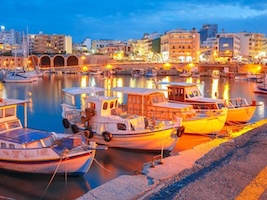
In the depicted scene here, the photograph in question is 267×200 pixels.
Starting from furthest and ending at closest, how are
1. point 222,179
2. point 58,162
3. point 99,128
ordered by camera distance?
1. point 99,128
2. point 58,162
3. point 222,179

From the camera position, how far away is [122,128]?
16.8 metres

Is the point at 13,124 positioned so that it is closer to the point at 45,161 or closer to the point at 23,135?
the point at 23,135

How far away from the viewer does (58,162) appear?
12133 mm

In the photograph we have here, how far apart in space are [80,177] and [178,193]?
569 cm

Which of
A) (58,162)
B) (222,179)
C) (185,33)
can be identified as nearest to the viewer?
(222,179)

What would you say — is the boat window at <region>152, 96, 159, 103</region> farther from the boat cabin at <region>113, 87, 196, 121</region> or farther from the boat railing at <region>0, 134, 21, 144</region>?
the boat railing at <region>0, 134, 21, 144</region>

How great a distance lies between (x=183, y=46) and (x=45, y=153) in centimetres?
10390

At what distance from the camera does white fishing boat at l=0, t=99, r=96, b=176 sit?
12.1m

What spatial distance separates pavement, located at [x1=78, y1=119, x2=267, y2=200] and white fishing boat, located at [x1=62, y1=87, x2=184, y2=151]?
293 centimetres

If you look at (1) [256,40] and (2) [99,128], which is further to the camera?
(1) [256,40]

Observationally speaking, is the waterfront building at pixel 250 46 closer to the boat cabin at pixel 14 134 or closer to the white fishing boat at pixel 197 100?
the white fishing boat at pixel 197 100

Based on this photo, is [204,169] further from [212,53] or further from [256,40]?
[256,40]

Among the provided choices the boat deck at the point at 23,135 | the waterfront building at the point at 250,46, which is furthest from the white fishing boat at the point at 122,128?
the waterfront building at the point at 250,46

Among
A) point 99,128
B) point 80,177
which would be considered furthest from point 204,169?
point 99,128
